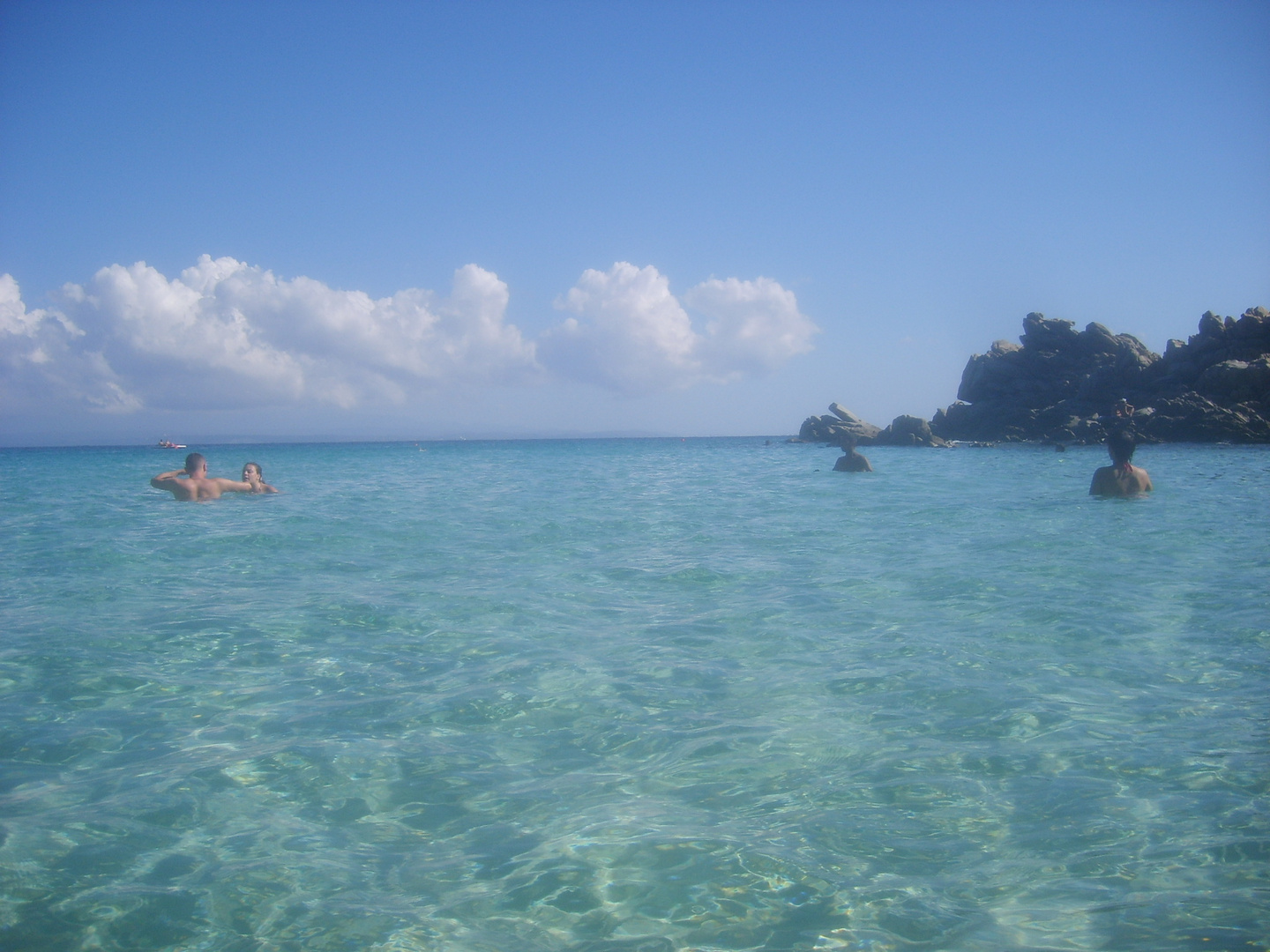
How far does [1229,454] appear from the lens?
33000 millimetres

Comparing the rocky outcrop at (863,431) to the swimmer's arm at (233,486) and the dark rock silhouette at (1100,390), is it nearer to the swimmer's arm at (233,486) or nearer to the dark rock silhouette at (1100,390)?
the dark rock silhouette at (1100,390)

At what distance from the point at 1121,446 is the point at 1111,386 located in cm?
4458

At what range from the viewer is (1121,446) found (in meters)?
14.8

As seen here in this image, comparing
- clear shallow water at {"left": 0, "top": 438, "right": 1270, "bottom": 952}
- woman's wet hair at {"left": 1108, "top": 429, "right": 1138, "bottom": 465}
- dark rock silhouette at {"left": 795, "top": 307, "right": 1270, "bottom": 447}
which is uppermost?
dark rock silhouette at {"left": 795, "top": 307, "right": 1270, "bottom": 447}

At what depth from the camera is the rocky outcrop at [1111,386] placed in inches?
1748

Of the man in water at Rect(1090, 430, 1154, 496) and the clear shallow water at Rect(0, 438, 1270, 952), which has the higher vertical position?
the man in water at Rect(1090, 430, 1154, 496)

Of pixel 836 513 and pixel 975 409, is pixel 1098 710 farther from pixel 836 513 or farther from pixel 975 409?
pixel 975 409

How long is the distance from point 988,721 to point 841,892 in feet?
6.09

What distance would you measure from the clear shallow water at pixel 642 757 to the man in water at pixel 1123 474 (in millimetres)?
6973

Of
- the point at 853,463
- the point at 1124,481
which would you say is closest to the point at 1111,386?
the point at 853,463

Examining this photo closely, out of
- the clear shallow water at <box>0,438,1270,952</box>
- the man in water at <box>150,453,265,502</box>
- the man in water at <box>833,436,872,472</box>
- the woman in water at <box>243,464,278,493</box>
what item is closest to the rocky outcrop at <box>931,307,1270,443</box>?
the man in water at <box>833,436,872,472</box>

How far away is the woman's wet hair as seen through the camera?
14.7 m

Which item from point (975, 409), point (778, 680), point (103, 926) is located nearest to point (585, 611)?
point (778, 680)

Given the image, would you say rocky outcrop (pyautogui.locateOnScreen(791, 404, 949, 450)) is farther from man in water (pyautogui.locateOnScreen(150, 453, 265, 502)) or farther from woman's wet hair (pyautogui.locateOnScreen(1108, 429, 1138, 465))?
man in water (pyautogui.locateOnScreen(150, 453, 265, 502))
